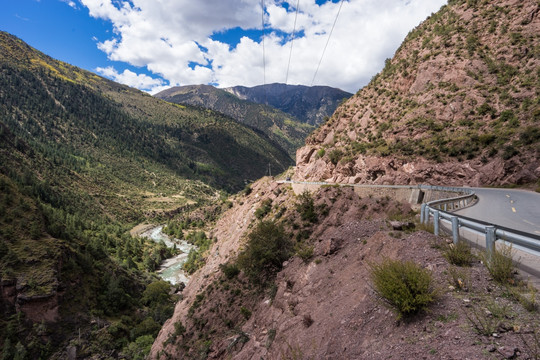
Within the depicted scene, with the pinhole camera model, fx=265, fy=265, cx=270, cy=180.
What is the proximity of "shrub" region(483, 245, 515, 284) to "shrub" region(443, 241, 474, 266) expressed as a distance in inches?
32.7

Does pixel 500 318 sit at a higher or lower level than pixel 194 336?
higher

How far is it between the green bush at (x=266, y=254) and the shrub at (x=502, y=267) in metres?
14.5

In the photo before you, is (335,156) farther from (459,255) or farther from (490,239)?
(490,239)

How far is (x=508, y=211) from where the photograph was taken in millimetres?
13539

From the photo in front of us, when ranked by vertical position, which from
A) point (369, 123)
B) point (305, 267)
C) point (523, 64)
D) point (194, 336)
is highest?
point (523, 64)

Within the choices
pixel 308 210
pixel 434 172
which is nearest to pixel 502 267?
pixel 308 210

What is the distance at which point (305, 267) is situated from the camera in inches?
543

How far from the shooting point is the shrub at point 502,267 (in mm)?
5012

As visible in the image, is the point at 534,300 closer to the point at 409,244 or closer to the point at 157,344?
the point at 409,244

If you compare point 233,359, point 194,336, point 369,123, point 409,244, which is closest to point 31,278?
point 194,336

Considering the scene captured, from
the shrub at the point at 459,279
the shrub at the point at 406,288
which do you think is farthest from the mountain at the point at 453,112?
the shrub at the point at 406,288

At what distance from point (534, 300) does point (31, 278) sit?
5966cm

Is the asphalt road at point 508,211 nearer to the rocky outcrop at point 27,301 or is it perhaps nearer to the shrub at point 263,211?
the shrub at point 263,211

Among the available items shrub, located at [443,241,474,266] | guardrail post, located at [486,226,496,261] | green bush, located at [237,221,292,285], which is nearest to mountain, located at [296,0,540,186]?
green bush, located at [237,221,292,285]
